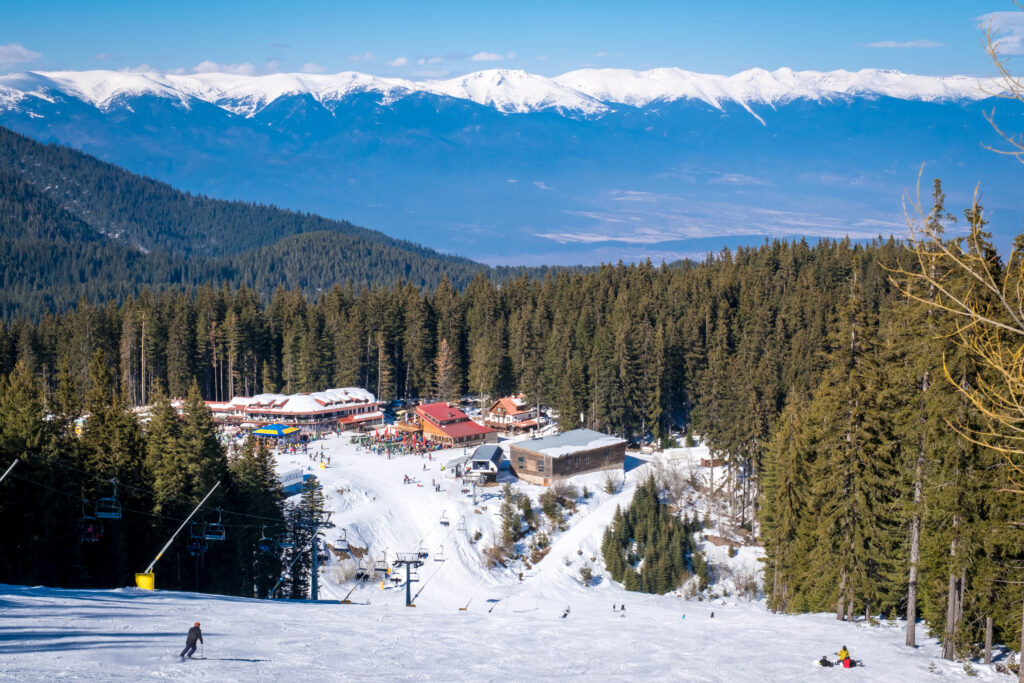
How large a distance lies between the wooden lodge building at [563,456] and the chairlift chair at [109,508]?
32.7 m

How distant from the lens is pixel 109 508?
2895cm

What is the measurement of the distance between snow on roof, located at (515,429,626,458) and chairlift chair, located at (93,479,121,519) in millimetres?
32933

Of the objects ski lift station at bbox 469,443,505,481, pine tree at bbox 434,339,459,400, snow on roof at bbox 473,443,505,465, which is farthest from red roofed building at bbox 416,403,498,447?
pine tree at bbox 434,339,459,400

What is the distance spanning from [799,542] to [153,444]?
26.0m

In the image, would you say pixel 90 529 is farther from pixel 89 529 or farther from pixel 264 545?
pixel 264 545

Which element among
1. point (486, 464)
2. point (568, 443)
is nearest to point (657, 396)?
point (568, 443)

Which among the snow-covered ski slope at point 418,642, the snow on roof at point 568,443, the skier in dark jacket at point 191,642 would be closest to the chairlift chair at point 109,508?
the snow-covered ski slope at point 418,642

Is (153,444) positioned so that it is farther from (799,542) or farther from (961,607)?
(961,607)

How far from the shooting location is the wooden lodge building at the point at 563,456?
2313 inches


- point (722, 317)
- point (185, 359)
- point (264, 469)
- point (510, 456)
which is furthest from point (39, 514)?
point (722, 317)

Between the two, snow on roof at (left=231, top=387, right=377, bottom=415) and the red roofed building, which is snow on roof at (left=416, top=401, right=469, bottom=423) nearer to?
the red roofed building

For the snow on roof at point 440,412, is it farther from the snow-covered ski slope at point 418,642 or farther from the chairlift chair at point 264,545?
the snow-covered ski slope at point 418,642

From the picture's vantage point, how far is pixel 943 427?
21.6 m

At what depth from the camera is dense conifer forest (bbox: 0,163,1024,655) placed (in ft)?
73.7
